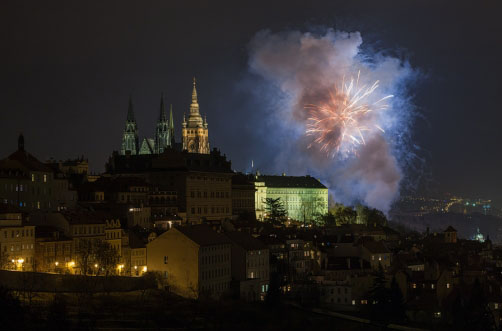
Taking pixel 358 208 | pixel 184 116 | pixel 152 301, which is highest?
pixel 184 116

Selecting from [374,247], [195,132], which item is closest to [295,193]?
[195,132]

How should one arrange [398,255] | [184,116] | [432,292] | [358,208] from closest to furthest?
[432,292]
[398,255]
[358,208]
[184,116]

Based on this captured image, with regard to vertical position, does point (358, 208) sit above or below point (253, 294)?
above

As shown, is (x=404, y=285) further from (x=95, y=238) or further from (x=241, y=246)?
(x=95, y=238)

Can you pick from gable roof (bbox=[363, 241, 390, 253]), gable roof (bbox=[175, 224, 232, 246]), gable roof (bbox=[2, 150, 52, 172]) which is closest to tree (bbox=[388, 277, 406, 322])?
gable roof (bbox=[175, 224, 232, 246])

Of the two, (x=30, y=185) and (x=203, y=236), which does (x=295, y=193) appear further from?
(x=203, y=236)

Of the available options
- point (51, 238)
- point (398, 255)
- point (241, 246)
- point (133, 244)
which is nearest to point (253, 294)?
point (241, 246)

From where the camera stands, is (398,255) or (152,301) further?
(398,255)
